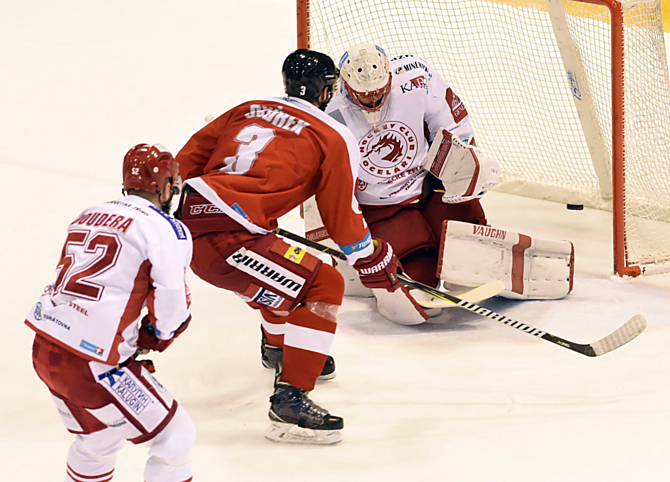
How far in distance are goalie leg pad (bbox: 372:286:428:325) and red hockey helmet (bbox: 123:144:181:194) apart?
134 centimetres

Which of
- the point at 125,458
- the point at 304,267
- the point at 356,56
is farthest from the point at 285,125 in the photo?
the point at 125,458

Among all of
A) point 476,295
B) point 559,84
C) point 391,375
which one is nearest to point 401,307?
point 476,295

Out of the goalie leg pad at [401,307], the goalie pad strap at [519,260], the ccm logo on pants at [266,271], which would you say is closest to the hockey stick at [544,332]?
the goalie leg pad at [401,307]

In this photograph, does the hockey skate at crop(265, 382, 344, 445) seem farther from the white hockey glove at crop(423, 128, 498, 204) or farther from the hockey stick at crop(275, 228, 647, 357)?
the white hockey glove at crop(423, 128, 498, 204)

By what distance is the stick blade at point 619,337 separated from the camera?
2.59 m

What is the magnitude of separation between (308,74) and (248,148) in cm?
27

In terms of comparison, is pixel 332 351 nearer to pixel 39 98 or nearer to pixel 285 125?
pixel 285 125

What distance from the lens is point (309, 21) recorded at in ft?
12.5

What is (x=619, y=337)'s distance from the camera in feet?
8.65

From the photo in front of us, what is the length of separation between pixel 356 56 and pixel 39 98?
322cm

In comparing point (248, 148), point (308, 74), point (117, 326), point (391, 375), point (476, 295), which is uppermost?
point (308, 74)

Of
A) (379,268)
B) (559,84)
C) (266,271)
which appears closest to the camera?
(266,271)

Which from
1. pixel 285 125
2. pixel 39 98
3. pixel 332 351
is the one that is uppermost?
pixel 285 125

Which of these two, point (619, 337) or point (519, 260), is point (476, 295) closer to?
point (519, 260)
